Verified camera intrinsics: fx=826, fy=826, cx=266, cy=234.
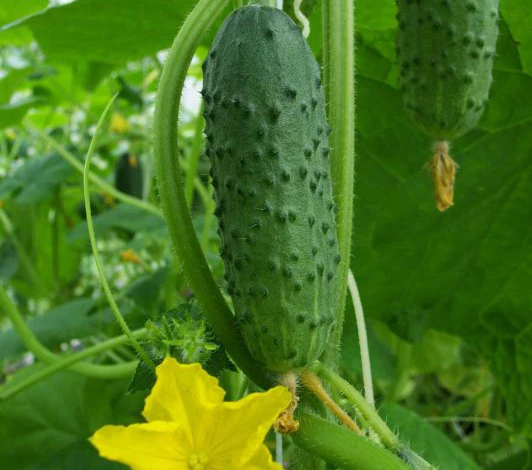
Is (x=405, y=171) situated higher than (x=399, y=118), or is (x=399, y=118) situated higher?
(x=399, y=118)

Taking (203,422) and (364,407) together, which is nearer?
(203,422)

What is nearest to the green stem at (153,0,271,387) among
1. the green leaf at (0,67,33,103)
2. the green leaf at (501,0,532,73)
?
the green leaf at (501,0,532,73)

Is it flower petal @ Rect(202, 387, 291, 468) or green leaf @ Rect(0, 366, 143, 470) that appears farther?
green leaf @ Rect(0, 366, 143, 470)

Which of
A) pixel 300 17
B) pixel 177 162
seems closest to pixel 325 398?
pixel 177 162

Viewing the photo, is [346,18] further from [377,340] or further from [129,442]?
[377,340]

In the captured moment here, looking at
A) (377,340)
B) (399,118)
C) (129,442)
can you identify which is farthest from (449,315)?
(129,442)

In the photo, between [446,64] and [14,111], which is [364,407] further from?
[14,111]

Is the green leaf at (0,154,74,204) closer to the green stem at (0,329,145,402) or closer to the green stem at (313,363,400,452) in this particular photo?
the green stem at (0,329,145,402)
